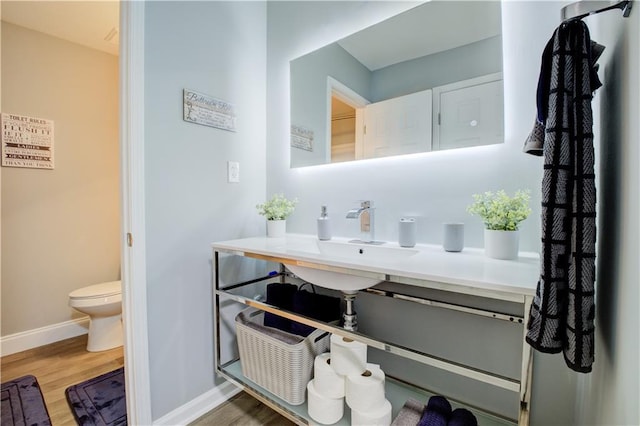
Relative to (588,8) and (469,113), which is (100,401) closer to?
(469,113)

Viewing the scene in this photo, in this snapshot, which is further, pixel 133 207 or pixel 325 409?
pixel 133 207

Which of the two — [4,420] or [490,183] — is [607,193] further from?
[4,420]

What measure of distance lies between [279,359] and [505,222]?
1026 millimetres

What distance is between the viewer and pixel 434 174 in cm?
125

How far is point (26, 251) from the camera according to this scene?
6.88 feet

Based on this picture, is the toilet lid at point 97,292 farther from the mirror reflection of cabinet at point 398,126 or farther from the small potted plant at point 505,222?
the small potted plant at point 505,222

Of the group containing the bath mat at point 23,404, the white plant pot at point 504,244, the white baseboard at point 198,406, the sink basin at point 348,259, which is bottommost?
the bath mat at point 23,404

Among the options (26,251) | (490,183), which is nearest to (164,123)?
(490,183)

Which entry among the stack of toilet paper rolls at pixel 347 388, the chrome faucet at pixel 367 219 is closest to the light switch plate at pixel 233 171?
the chrome faucet at pixel 367 219

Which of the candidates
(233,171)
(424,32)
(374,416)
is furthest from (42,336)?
(424,32)

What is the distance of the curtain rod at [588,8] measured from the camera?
54 cm

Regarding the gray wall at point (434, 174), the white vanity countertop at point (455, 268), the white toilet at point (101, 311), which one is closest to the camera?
the white vanity countertop at point (455, 268)

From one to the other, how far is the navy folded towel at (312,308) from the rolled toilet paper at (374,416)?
0.36 metres

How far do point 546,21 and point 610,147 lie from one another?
63 cm
